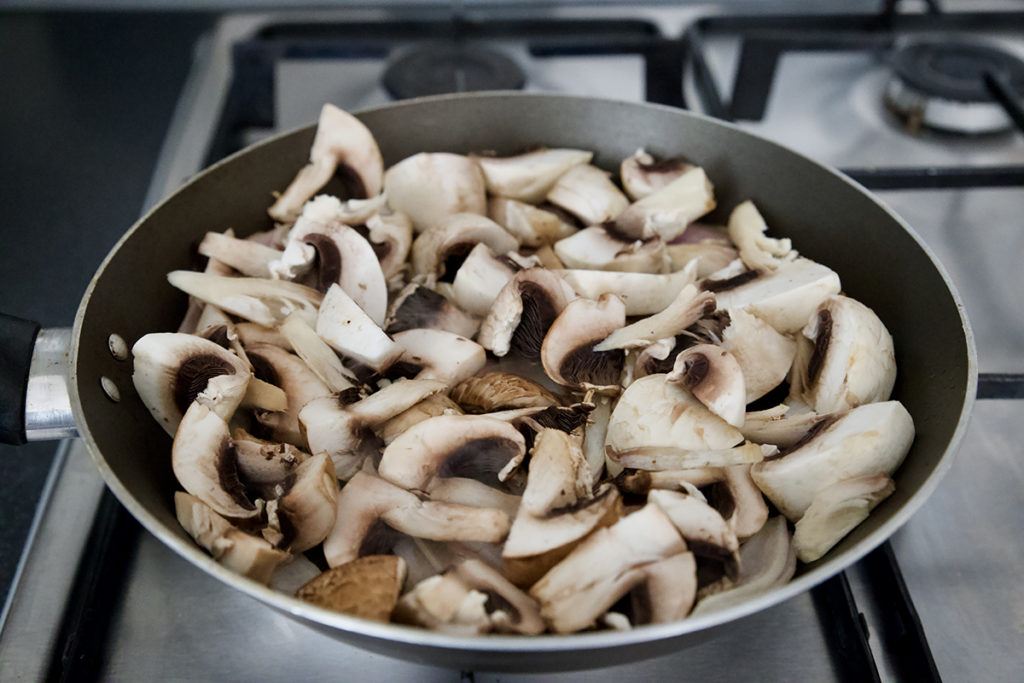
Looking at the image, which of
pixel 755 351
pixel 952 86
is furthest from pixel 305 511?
pixel 952 86

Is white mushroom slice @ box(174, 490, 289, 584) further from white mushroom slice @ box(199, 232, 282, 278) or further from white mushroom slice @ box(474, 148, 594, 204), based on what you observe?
white mushroom slice @ box(474, 148, 594, 204)

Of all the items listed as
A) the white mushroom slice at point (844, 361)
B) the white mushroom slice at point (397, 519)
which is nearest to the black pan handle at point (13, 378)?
the white mushroom slice at point (397, 519)

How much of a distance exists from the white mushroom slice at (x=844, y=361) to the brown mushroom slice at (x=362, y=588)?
0.54m

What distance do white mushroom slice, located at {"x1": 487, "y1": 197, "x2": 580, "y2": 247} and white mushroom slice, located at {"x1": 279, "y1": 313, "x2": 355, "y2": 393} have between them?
14.2 inches

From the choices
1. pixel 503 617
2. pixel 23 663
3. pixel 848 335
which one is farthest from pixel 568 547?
pixel 23 663

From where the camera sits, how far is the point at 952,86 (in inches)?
61.9

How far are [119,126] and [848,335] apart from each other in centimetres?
161

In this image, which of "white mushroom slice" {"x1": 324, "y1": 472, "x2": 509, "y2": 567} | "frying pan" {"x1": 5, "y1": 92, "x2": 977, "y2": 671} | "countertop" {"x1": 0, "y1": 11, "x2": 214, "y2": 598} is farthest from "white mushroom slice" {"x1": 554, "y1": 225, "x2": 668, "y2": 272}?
"countertop" {"x1": 0, "y1": 11, "x2": 214, "y2": 598}

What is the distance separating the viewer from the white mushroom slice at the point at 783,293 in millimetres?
985

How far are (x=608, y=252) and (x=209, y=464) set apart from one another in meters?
0.60

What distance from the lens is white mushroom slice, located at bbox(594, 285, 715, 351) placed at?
0.96 metres

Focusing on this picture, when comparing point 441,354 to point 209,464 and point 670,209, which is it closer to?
point 209,464

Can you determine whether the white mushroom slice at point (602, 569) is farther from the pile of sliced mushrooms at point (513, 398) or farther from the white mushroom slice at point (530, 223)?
the white mushroom slice at point (530, 223)

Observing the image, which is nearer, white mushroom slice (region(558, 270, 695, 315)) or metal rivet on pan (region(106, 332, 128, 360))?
metal rivet on pan (region(106, 332, 128, 360))
